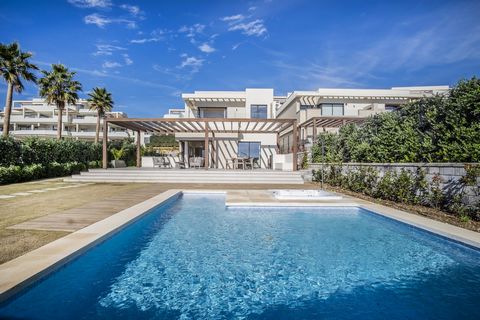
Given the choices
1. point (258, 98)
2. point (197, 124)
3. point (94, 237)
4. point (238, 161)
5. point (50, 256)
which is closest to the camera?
point (50, 256)

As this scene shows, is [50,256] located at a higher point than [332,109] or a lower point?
lower

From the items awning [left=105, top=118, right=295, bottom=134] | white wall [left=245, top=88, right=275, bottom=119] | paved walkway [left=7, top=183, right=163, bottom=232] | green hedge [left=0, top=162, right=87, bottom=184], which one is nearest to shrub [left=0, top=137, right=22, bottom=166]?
green hedge [left=0, top=162, right=87, bottom=184]

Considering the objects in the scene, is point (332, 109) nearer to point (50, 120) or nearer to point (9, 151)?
point (9, 151)

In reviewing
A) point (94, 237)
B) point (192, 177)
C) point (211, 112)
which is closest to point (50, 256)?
point (94, 237)

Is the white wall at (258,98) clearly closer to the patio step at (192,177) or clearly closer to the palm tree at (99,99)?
the patio step at (192,177)

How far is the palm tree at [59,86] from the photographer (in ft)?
84.8

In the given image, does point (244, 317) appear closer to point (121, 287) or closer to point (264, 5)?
point (121, 287)

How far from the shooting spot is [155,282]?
12.7 feet

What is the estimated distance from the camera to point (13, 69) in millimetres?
19859

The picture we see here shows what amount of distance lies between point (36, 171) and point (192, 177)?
9.69 m

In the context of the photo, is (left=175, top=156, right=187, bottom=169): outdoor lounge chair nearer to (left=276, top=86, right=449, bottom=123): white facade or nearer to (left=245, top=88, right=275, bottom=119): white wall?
(left=245, top=88, right=275, bottom=119): white wall

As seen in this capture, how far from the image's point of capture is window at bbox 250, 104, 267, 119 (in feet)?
88.0

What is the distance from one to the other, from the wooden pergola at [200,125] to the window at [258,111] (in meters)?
3.15

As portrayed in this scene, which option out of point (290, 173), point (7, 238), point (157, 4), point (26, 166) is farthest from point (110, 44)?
point (7, 238)
